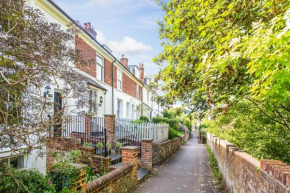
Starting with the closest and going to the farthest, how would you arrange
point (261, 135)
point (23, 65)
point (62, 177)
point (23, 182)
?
point (23, 65), point (23, 182), point (62, 177), point (261, 135)

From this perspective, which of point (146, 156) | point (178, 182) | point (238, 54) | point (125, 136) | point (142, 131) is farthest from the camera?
point (125, 136)

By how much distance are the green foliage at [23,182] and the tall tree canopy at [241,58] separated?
3.37 meters

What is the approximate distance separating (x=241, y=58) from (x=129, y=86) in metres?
17.3

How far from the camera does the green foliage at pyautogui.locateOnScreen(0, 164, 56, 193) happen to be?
106 inches

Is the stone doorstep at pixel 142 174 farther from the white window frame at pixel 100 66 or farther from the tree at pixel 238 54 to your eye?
the white window frame at pixel 100 66

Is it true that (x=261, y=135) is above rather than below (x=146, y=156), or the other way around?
above

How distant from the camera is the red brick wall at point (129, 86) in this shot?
63.0 feet

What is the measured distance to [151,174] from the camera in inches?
313

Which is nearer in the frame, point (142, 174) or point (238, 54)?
point (238, 54)

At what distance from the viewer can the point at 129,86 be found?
20.5 meters

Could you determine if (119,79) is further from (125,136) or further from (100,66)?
(125,136)

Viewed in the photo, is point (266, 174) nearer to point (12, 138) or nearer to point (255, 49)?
point (255, 49)

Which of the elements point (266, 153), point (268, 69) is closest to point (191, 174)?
point (266, 153)

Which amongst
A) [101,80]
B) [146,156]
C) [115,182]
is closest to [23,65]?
[115,182]
